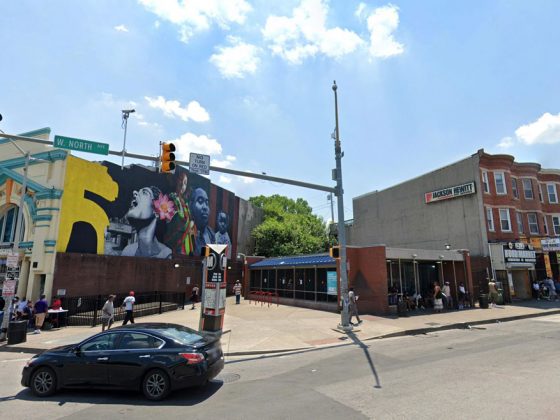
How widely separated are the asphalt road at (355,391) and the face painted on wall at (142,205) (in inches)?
622

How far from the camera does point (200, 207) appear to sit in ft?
113

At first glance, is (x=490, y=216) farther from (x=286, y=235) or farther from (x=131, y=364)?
(x=131, y=364)

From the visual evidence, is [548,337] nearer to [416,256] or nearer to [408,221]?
[416,256]

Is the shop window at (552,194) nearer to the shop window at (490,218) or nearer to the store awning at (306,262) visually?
the shop window at (490,218)

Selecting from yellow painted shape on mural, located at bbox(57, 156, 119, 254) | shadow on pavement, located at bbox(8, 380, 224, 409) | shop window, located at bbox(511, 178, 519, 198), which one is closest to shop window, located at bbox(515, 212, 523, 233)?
shop window, located at bbox(511, 178, 519, 198)

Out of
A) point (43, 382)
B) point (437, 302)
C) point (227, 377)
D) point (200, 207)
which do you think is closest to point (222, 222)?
point (200, 207)

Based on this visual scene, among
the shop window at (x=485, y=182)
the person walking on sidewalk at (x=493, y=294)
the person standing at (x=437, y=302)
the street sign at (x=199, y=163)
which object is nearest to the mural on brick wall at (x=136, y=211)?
the street sign at (x=199, y=163)

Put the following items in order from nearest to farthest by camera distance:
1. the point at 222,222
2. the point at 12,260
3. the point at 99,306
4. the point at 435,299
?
the point at 12,260, the point at 99,306, the point at 435,299, the point at 222,222

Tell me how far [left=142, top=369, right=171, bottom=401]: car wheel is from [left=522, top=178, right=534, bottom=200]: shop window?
35514 millimetres

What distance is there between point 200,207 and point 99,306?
15.0m

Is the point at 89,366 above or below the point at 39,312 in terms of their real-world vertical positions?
below

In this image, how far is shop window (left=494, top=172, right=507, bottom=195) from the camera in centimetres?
2972

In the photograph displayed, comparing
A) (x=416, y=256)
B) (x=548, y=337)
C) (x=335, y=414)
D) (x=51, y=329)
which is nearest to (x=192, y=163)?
(x=335, y=414)

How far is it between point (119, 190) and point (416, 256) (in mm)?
20959
